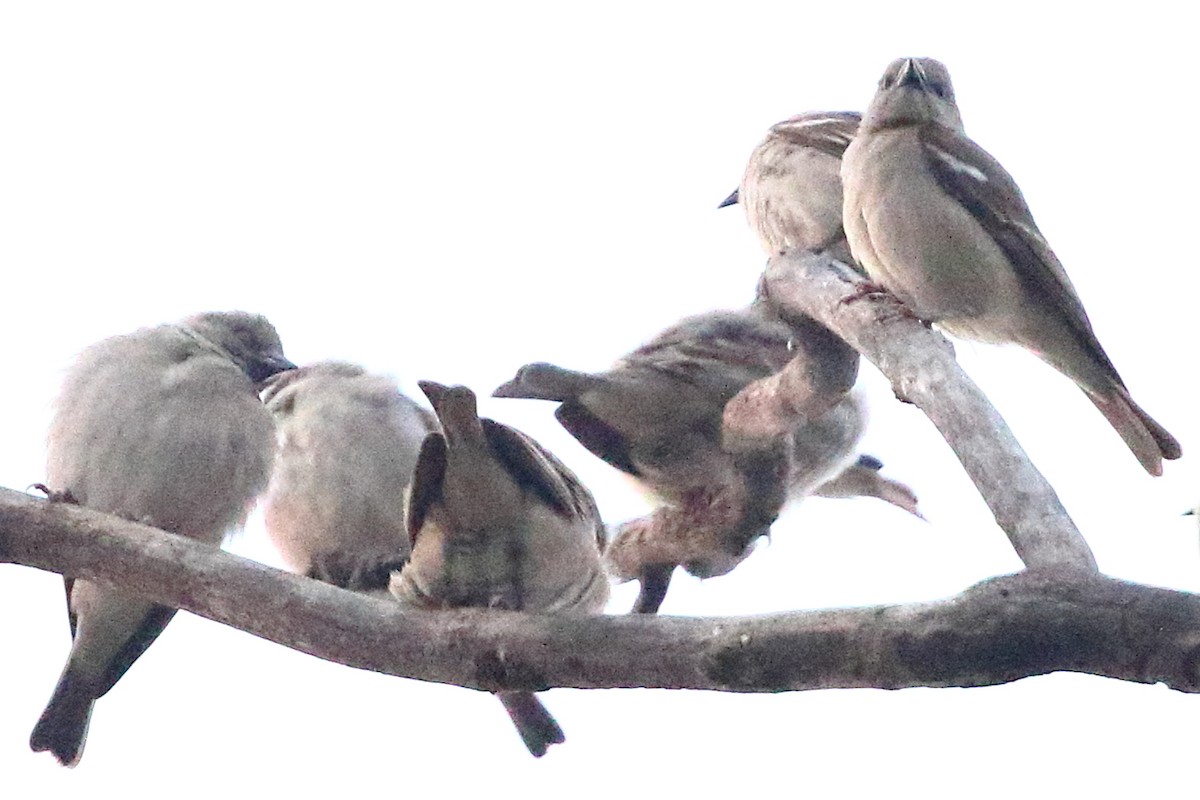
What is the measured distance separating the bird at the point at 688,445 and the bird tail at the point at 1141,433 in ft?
4.45

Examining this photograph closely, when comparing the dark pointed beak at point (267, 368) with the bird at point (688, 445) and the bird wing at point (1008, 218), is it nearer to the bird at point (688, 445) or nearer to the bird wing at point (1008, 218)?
the bird at point (688, 445)

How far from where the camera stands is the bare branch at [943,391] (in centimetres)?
356

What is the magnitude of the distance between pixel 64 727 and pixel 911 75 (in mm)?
4714

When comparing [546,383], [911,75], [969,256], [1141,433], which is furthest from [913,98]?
[546,383]

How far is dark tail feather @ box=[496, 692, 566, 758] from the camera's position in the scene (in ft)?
18.0

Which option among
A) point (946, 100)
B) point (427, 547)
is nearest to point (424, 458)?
point (427, 547)

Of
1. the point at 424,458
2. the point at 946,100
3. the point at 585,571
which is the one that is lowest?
the point at 585,571

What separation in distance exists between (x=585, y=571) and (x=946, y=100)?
11.4 ft

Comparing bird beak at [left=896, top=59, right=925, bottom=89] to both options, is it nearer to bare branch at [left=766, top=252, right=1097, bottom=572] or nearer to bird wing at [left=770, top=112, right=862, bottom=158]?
bird wing at [left=770, top=112, right=862, bottom=158]

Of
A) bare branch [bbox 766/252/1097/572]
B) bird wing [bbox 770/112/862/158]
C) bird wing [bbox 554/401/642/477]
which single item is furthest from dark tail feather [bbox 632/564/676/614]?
bird wing [bbox 770/112/862/158]

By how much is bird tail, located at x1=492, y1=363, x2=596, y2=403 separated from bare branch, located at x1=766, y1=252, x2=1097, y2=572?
2.55 feet

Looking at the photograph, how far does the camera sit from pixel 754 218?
9039 millimetres

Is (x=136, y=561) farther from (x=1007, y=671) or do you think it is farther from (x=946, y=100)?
(x=946, y=100)

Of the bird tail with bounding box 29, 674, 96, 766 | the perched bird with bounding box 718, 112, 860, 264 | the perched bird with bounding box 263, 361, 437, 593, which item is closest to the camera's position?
the bird tail with bounding box 29, 674, 96, 766
